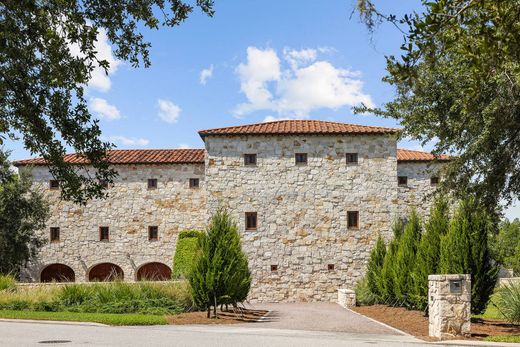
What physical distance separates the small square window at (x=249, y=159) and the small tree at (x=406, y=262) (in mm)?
10315

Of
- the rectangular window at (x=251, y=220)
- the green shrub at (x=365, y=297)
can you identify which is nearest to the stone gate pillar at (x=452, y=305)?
the green shrub at (x=365, y=297)

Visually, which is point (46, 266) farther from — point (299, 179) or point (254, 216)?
point (299, 179)

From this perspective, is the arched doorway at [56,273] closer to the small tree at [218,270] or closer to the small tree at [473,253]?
the small tree at [218,270]

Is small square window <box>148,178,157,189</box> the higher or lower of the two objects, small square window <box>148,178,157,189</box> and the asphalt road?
the higher

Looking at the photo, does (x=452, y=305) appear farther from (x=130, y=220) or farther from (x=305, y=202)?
(x=130, y=220)

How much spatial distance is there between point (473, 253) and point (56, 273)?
83.2 ft

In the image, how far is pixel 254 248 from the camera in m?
29.4

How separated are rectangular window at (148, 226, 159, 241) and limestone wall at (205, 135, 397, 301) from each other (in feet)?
16.2

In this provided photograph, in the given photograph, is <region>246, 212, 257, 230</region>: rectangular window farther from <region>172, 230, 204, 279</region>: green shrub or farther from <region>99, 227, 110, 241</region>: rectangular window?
<region>99, 227, 110, 241</region>: rectangular window

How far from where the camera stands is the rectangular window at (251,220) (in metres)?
29.6

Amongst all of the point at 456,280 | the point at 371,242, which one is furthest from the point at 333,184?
the point at 456,280

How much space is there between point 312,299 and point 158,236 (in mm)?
9882

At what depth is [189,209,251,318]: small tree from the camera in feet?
60.6

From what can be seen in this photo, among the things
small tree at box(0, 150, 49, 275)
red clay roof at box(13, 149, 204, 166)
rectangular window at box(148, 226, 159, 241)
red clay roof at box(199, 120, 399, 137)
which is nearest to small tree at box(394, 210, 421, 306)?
red clay roof at box(199, 120, 399, 137)
